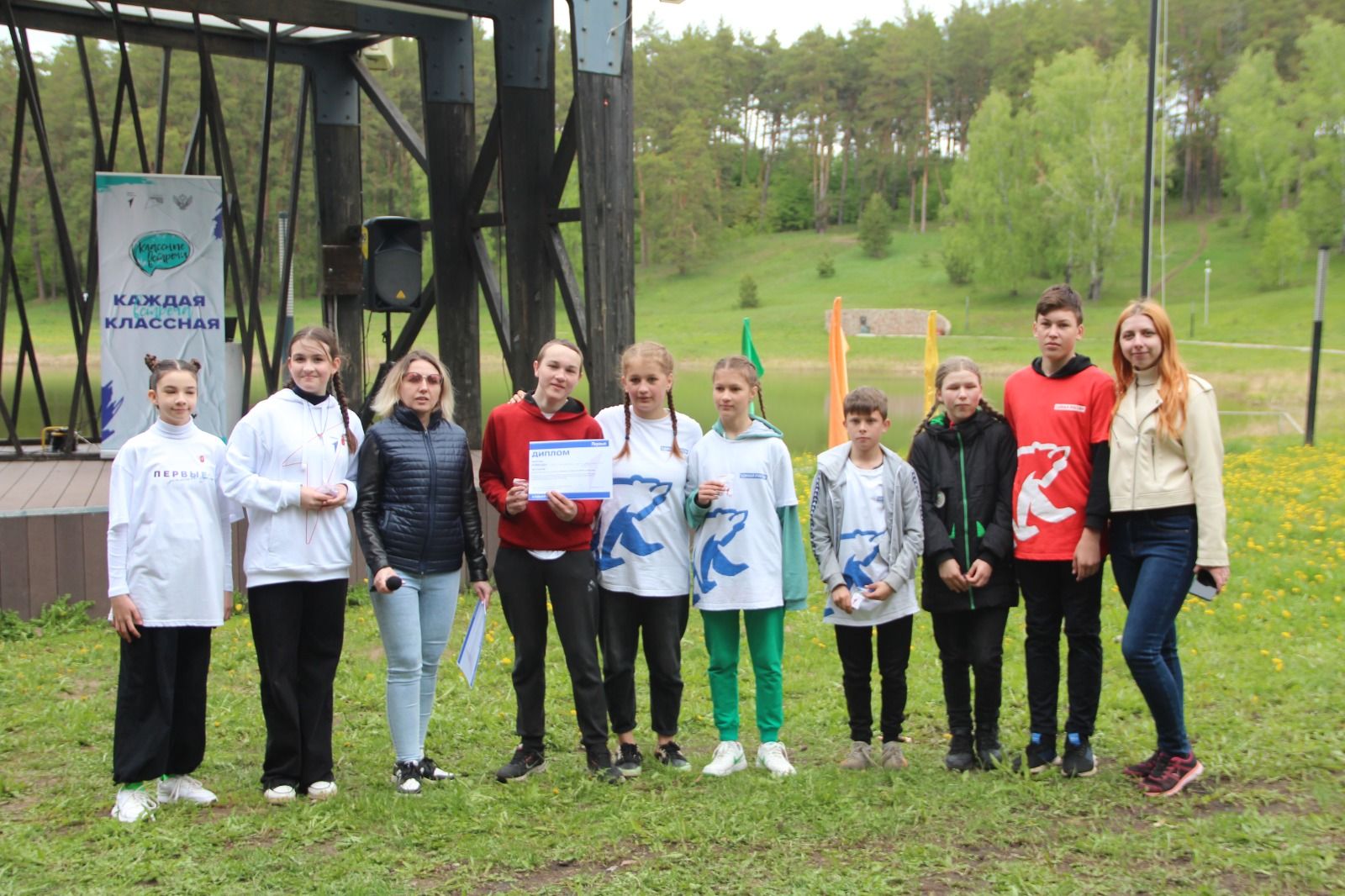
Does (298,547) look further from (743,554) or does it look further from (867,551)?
(867,551)

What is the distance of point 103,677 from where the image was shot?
20.1 feet

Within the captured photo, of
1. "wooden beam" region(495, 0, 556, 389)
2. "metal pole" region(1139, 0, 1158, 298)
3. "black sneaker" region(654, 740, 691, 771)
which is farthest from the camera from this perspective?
"metal pole" region(1139, 0, 1158, 298)

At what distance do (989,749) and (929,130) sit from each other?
242 ft

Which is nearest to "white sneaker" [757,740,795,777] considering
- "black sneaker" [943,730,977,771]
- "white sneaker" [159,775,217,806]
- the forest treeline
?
"black sneaker" [943,730,977,771]

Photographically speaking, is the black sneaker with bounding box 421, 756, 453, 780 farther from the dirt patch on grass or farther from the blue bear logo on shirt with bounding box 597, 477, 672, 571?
the blue bear logo on shirt with bounding box 597, 477, 672, 571

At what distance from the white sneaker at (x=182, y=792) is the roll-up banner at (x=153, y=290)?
20.0ft

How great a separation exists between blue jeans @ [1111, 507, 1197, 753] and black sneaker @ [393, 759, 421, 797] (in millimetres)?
2383

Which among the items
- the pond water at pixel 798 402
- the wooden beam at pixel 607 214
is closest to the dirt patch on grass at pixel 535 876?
the wooden beam at pixel 607 214

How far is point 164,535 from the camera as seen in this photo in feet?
13.6

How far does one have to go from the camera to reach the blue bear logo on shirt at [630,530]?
457 centimetres

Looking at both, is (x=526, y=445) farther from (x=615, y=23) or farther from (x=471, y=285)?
(x=471, y=285)

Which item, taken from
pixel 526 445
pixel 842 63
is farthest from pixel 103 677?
pixel 842 63

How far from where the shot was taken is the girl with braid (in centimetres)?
421

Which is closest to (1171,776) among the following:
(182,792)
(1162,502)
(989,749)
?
(989,749)
